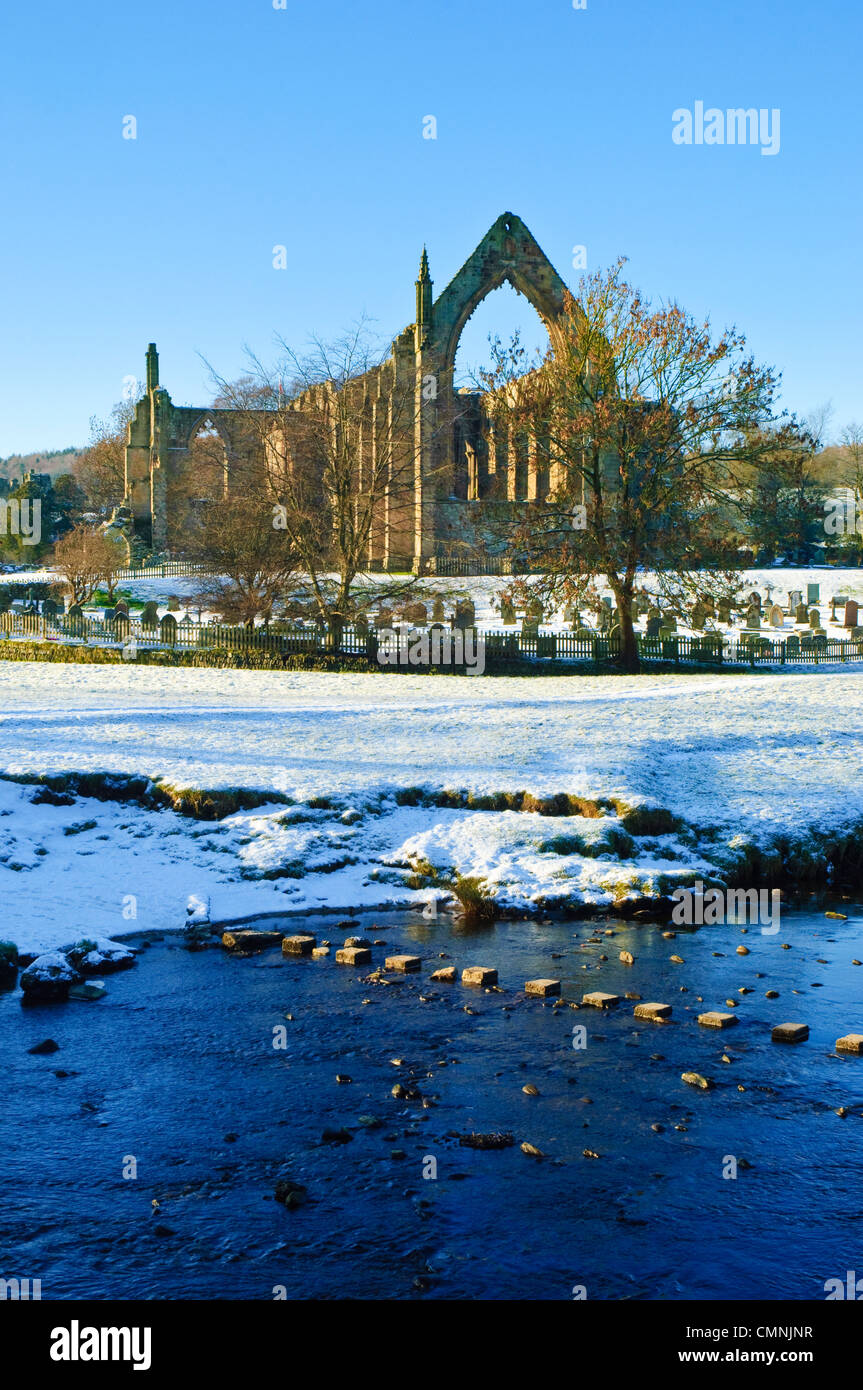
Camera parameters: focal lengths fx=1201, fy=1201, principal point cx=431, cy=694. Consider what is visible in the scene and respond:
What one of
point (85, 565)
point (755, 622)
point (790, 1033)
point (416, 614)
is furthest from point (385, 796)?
point (85, 565)

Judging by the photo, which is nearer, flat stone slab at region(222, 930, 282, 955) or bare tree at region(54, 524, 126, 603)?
flat stone slab at region(222, 930, 282, 955)

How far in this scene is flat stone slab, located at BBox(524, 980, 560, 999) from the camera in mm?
12312

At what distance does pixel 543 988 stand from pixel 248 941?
3.96 m

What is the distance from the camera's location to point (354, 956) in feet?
44.7

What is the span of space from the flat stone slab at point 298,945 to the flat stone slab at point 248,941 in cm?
32

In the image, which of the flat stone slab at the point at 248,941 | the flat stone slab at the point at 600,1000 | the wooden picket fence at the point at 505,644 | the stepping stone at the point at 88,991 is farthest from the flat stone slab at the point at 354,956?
the wooden picket fence at the point at 505,644

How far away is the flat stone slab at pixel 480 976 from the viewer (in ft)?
41.7

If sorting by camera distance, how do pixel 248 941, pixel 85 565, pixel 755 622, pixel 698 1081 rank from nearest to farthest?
pixel 698 1081
pixel 248 941
pixel 755 622
pixel 85 565

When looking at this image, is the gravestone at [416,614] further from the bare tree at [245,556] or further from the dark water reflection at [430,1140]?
the dark water reflection at [430,1140]

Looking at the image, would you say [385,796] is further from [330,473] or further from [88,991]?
[330,473]

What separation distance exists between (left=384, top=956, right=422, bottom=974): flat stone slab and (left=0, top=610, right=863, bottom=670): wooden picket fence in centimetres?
2296

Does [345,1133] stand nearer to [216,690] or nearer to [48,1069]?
[48,1069]

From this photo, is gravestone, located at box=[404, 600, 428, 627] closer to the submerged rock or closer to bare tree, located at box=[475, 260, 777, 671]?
bare tree, located at box=[475, 260, 777, 671]

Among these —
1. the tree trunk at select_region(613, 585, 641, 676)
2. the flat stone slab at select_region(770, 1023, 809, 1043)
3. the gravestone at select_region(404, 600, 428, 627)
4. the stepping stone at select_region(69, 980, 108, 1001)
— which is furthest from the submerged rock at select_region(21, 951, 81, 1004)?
the tree trunk at select_region(613, 585, 641, 676)
